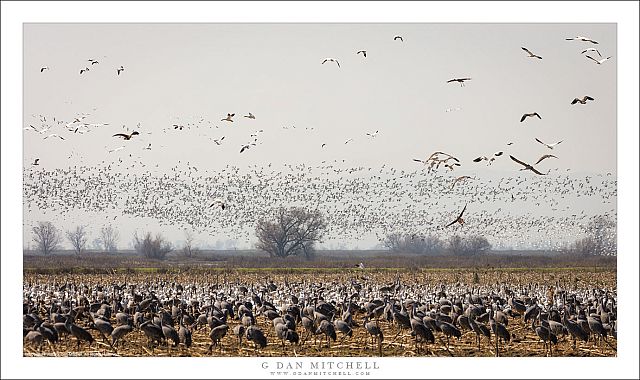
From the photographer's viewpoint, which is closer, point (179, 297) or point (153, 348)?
point (153, 348)

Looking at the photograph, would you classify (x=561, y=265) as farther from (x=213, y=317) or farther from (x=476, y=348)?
(x=213, y=317)

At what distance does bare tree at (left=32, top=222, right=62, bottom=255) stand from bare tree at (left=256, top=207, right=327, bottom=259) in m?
10.9

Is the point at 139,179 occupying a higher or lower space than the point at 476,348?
higher

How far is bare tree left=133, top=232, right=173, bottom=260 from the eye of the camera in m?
32.2

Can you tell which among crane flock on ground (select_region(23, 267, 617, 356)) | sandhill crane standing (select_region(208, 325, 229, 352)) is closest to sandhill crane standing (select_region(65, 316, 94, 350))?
crane flock on ground (select_region(23, 267, 617, 356))

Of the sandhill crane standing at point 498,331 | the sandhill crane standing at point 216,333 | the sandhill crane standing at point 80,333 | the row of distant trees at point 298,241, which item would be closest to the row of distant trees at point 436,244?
the row of distant trees at point 298,241

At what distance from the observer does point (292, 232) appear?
36500 mm

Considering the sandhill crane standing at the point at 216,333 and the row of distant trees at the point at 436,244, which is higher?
the row of distant trees at the point at 436,244

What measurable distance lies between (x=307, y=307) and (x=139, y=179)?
13.1 metres

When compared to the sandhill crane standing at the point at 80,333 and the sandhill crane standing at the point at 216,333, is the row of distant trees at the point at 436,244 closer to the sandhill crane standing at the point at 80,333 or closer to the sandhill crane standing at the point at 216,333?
the sandhill crane standing at the point at 216,333

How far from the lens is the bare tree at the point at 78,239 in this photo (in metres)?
27.4

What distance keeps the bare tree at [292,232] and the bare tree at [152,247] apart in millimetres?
4328

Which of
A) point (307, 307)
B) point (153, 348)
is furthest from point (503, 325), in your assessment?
point (153, 348)

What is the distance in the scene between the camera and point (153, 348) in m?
14.6
